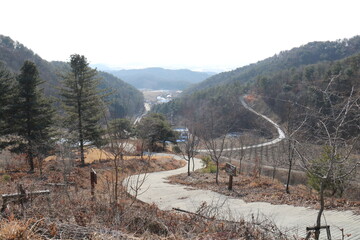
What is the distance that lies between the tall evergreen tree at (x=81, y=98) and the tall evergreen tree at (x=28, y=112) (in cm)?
305

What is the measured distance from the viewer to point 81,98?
21016 mm

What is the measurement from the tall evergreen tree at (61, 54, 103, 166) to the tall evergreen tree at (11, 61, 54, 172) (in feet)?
9.99

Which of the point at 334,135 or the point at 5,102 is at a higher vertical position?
the point at 5,102

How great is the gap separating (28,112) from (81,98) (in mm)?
4606

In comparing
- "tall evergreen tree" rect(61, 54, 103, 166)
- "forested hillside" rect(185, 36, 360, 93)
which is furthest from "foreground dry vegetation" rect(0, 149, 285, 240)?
"forested hillside" rect(185, 36, 360, 93)

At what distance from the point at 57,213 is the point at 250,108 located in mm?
52554

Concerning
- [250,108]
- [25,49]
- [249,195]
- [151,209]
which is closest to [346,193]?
[249,195]

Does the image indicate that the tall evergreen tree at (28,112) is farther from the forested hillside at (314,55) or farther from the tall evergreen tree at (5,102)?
the forested hillside at (314,55)

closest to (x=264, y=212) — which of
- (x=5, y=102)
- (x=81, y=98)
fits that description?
(x=5, y=102)

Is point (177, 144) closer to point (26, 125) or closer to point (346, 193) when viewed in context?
point (26, 125)

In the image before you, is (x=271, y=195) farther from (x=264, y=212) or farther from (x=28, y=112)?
(x=28, y=112)

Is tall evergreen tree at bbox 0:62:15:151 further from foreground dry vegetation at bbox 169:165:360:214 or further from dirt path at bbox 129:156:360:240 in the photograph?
foreground dry vegetation at bbox 169:165:360:214

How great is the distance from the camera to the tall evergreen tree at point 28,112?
55.1 ft

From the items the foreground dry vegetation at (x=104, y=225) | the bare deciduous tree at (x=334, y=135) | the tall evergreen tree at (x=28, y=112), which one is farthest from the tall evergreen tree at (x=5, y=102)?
the bare deciduous tree at (x=334, y=135)
